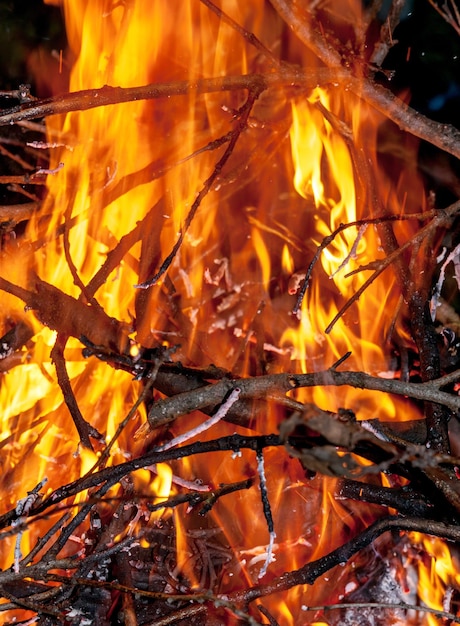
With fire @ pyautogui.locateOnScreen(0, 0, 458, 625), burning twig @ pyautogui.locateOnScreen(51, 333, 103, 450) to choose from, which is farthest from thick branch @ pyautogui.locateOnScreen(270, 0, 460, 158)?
burning twig @ pyautogui.locateOnScreen(51, 333, 103, 450)

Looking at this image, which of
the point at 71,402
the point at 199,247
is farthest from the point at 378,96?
the point at 71,402

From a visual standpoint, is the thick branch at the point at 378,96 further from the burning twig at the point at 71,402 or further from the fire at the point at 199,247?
the burning twig at the point at 71,402

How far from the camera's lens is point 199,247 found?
3.29m

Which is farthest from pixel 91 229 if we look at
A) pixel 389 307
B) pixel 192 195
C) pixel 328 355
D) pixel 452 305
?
pixel 452 305

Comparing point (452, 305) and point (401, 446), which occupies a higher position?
point (452, 305)

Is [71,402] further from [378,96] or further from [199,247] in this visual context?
[378,96]

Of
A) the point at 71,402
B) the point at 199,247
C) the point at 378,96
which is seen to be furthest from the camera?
the point at 199,247

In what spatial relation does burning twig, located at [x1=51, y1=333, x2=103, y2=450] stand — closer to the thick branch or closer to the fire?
the fire

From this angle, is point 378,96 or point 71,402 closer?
point 71,402

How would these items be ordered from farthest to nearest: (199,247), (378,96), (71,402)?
1. (199,247)
2. (378,96)
3. (71,402)

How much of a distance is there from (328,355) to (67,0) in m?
2.49

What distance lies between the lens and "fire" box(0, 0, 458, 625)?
279 cm

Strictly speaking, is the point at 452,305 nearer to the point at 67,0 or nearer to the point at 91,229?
the point at 91,229

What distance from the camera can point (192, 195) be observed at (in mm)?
3121
